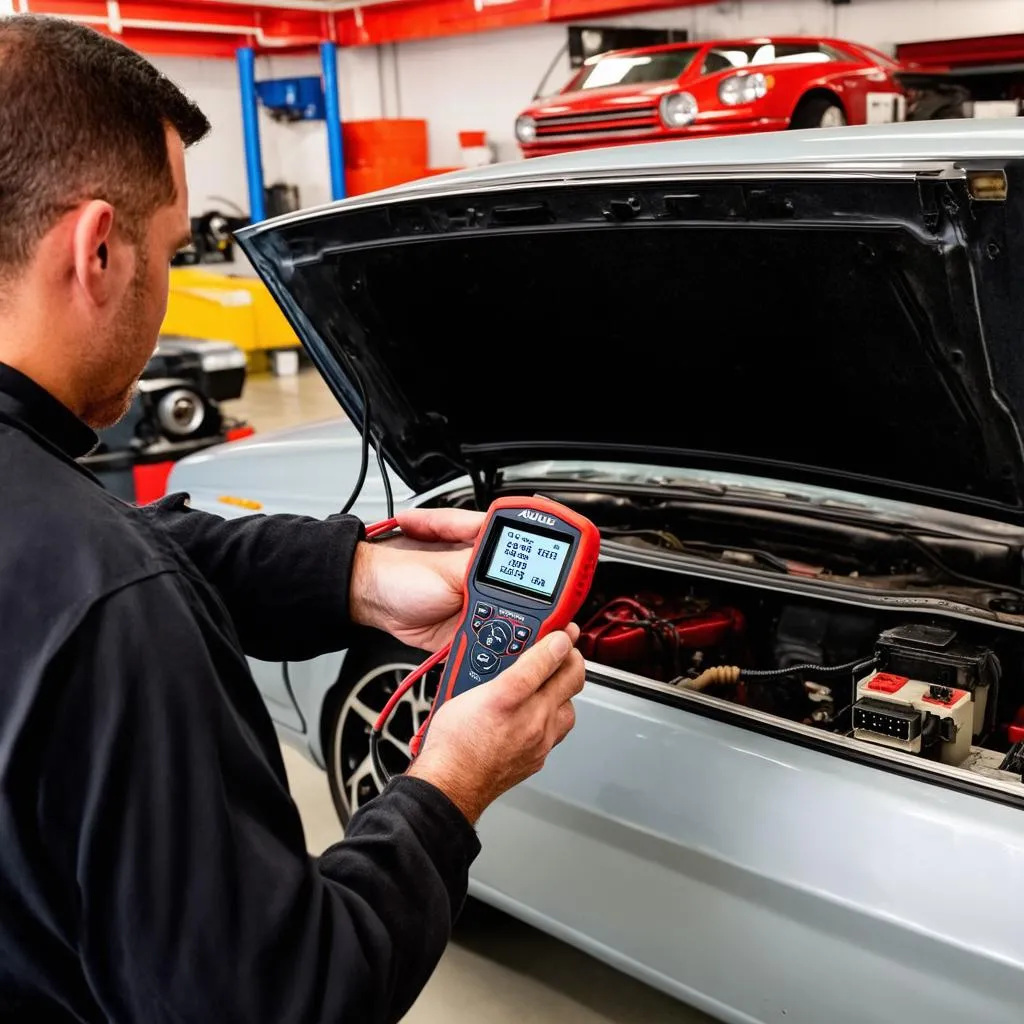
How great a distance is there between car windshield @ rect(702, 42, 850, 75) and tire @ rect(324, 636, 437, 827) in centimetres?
617

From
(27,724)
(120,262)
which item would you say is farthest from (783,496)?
(27,724)

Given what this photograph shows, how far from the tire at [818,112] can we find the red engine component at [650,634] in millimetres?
5882

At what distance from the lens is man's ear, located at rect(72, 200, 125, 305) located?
92cm

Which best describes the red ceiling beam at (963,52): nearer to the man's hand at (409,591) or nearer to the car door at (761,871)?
the car door at (761,871)

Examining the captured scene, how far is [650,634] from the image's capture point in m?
2.06

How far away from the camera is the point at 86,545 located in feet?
2.75

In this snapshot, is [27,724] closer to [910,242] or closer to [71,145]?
[71,145]

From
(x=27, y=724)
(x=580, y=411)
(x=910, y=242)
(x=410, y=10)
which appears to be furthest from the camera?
(x=410, y=10)

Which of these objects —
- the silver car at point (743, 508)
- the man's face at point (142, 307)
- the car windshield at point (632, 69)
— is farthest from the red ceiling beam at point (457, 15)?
the man's face at point (142, 307)

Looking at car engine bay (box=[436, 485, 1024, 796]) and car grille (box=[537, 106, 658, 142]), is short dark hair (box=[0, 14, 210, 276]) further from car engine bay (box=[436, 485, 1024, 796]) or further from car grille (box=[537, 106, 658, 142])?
car grille (box=[537, 106, 658, 142])

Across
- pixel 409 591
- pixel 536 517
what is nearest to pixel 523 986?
pixel 409 591

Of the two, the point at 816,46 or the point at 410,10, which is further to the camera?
the point at 410,10

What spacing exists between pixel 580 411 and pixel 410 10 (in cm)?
1062

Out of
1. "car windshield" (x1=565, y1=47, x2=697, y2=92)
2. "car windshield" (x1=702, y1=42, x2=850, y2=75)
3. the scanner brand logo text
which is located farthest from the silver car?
"car windshield" (x1=565, y1=47, x2=697, y2=92)
